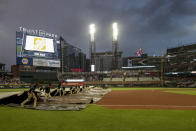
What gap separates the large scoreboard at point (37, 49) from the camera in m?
41.7

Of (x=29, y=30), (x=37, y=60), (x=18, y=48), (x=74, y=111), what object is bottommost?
(x=74, y=111)

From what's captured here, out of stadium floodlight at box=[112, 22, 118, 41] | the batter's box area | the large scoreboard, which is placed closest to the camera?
the batter's box area

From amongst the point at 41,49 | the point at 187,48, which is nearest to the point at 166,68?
the point at 187,48

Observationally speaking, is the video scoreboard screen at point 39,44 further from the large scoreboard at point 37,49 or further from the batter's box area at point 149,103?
the batter's box area at point 149,103

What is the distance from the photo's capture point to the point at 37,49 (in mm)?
43625

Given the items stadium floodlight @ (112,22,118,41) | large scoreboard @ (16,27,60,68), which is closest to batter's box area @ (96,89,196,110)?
large scoreboard @ (16,27,60,68)

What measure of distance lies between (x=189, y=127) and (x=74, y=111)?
18.0 feet

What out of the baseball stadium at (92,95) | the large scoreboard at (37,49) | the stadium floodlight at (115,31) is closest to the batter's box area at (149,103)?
the baseball stadium at (92,95)

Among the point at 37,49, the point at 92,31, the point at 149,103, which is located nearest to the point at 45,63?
the point at 37,49

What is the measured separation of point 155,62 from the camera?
8425 cm

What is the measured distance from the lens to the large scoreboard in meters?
41.7

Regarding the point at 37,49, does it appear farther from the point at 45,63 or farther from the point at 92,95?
the point at 92,95

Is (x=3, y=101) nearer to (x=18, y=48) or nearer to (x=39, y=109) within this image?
(x=39, y=109)

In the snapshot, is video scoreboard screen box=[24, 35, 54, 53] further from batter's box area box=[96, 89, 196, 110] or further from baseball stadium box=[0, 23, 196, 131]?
batter's box area box=[96, 89, 196, 110]
